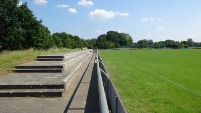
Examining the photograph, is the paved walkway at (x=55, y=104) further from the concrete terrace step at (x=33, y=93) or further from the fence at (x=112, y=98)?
the fence at (x=112, y=98)

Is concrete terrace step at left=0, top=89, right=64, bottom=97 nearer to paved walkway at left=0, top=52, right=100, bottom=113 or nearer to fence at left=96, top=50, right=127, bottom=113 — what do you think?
paved walkway at left=0, top=52, right=100, bottom=113

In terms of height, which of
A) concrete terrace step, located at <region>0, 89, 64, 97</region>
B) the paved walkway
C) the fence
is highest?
the fence

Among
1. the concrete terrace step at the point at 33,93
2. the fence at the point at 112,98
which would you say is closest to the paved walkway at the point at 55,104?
the concrete terrace step at the point at 33,93

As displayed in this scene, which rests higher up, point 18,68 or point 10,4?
point 10,4

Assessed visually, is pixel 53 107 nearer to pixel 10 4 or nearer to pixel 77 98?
pixel 77 98

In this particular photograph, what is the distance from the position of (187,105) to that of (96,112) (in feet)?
10.4

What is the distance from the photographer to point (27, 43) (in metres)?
41.8

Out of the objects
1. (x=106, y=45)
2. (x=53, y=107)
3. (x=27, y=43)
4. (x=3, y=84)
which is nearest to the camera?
(x=53, y=107)

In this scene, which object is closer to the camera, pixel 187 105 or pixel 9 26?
pixel 187 105

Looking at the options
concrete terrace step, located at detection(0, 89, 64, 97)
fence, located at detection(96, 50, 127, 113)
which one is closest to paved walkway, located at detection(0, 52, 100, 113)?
concrete terrace step, located at detection(0, 89, 64, 97)

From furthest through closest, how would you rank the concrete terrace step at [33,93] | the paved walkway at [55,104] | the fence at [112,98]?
the concrete terrace step at [33,93] < the paved walkway at [55,104] < the fence at [112,98]

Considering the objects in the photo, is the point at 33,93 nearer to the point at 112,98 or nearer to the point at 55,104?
the point at 55,104

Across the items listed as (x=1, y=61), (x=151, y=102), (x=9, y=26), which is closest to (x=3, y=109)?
(x=151, y=102)

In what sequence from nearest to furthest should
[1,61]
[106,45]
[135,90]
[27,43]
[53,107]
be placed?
1. [53,107]
2. [135,90]
3. [1,61]
4. [27,43]
5. [106,45]
